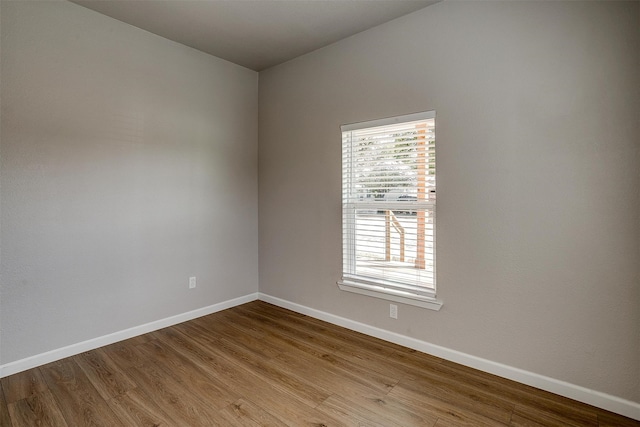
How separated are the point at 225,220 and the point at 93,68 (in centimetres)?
185

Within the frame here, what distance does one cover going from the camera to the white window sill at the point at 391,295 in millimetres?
2688

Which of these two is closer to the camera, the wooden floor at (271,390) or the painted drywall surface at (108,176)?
the wooden floor at (271,390)

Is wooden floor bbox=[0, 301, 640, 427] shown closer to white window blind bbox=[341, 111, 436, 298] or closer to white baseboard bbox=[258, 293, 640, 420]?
white baseboard bbox=[258, 293, 640, 420]

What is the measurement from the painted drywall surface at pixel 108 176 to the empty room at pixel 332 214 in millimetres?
17

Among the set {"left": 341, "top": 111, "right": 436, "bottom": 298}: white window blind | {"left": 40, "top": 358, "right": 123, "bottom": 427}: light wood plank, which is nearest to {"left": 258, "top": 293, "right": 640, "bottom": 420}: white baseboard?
{"left": 341, "top": 111, "right": 436, "bottom": 298}: white window blind

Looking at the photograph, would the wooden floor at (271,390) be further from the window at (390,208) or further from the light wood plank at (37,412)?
the window at (390,208)

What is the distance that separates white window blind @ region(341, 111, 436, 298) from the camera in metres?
2.72

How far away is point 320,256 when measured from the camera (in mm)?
3479

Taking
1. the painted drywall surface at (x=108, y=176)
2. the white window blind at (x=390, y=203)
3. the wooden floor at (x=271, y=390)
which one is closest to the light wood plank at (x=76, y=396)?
the wooden floor at (x=271, y=390)

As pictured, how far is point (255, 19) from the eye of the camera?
2863 millimetres

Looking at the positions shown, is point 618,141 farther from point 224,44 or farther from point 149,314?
point 149,314

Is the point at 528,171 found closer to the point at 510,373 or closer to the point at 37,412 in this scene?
the point at 510,373

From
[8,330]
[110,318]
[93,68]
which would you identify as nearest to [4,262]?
[8,330]

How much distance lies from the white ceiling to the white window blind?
870mm
